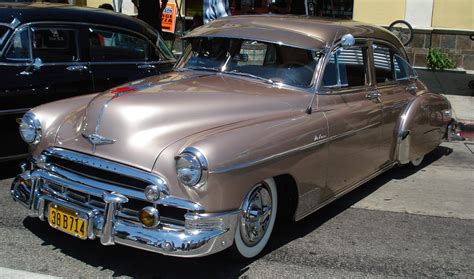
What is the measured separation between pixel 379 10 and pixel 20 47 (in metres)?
9.92

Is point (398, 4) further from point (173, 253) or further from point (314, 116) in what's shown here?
point (173, 253)

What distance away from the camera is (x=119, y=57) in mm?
6492

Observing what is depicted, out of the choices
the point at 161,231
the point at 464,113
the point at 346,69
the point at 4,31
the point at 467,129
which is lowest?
the point at 467,129

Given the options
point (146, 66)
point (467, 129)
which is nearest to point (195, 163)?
point (146, 66)

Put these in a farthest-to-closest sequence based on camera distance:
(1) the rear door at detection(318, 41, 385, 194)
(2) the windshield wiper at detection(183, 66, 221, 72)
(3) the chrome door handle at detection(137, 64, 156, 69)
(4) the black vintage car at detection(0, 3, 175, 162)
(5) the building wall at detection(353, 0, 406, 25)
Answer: (5) the building wall at detection(353, 0, 406, 25)
(3) the chrome door handle at detection(137, 64, 156, 69)
(4) the black vintage car at detection(0, 3, 175, 162)
(2) the windshield wiper at detection(183, 66, 221, 72)
(1) the rear door at detection(318, 41, 385, 194)

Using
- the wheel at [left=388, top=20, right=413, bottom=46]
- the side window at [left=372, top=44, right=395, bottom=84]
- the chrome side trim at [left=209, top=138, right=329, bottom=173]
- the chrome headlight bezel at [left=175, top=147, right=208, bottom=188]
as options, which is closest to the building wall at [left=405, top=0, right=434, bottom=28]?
the wheel at [left=388, top=20, right=413, bottom=46]

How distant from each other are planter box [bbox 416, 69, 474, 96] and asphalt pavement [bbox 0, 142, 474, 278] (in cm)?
596

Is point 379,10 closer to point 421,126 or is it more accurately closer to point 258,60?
point 421,126

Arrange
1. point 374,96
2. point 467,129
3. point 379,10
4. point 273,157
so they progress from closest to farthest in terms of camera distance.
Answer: point 273,157 → point 374,96 → point 467,129 → point 379,10

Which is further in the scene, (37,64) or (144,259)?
(37,64)

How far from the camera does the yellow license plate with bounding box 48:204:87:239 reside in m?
3.40

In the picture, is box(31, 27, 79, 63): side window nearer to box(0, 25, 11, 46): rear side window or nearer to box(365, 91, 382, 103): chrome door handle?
box(0, 25, 11, 46): rear side window

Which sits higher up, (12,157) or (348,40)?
(348,40)

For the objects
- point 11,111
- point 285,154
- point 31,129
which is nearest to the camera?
point 285,154
